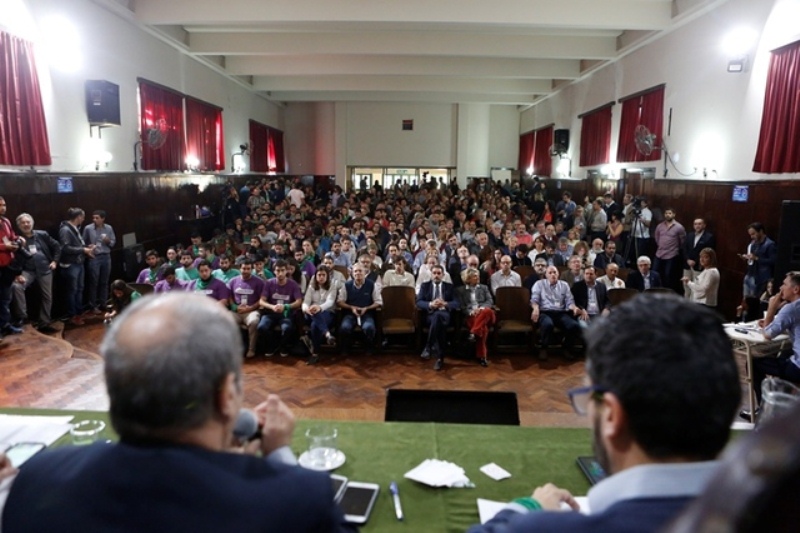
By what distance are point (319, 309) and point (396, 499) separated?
455 centimetres

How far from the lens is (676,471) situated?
842mm

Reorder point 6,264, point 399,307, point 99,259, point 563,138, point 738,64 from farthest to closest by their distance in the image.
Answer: point 563,138 < point 99,259 < point 738,64 < point 399,307 < point 6,264

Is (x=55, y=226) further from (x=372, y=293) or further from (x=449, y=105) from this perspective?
(x=449, y=105)

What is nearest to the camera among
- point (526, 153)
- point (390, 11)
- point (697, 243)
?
point (697, 243)

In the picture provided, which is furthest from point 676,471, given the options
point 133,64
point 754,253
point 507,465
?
point 133,64

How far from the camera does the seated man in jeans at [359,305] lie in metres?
6.09

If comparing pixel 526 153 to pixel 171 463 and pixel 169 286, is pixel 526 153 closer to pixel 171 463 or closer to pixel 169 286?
pixel 169 286

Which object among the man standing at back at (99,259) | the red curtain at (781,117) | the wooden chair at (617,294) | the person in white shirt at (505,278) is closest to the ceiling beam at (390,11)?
the red curtain at (781,117)

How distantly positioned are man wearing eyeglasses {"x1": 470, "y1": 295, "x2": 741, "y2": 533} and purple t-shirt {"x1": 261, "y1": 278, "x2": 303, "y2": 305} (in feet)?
18.5

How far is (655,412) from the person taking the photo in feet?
2.85

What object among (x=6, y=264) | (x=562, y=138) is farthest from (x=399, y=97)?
(x=6, y=264)

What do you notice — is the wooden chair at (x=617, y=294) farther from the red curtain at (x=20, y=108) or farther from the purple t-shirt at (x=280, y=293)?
the red curtain at (x=20, y=108)

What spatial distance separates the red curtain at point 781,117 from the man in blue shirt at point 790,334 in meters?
2.87

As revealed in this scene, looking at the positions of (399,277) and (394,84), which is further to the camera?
(394,84)
